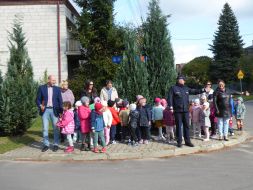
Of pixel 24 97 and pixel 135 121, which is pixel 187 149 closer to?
pixel 135 121

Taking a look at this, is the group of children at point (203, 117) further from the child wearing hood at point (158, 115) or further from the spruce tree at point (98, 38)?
the spruce tree at point (98, 38)

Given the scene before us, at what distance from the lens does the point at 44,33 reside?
31.2 meters

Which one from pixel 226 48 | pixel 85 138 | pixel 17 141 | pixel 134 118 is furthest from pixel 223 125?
pixel 226 48

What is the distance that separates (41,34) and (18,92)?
18348mm

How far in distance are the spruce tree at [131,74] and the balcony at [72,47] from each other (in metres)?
18.4

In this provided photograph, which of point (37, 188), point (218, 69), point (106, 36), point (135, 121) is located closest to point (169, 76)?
point (135, 121)

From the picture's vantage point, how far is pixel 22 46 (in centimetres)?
1466

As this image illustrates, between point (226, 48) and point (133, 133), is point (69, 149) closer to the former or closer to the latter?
point (133, 133)

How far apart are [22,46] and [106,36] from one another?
48.3 feet

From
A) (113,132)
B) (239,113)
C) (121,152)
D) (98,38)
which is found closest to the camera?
(121,152)

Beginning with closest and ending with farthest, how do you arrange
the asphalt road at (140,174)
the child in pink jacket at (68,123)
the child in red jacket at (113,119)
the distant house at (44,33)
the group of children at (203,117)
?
1. the asphalt road at (140,174)
2. the child in pink jacket at (68,123)
3. the child in red jacket at (113,119)
4. the group of children at (203,117)
5. the distant house at (44,33)

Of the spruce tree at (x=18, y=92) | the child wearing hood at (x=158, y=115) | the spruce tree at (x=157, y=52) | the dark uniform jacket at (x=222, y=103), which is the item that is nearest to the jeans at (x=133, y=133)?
the child wearing hood at (x=158, y=115)

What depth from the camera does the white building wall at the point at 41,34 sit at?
31.2 meters

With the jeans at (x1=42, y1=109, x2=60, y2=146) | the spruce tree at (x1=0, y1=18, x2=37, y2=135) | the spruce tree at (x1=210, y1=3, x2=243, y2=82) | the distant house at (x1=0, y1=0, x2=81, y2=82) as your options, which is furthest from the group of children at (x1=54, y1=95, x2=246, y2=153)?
the spruce tree at (x1=210, y1=3, x2=243, y2=82)
